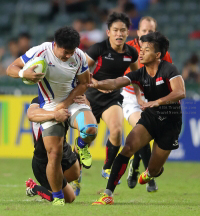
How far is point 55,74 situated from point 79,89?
435 millimetres

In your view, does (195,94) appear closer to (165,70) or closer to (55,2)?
(165,70)

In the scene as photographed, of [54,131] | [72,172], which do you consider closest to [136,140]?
[72,172]

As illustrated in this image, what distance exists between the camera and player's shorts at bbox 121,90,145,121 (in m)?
8.21

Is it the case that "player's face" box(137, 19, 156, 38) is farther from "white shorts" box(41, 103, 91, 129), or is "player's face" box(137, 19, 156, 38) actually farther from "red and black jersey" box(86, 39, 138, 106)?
"white shorts" box(41, 103, 91, 129)

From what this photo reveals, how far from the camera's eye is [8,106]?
12.5 m

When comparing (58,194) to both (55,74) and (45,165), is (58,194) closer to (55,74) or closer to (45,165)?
(45,165)

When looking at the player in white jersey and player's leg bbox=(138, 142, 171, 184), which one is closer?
the player in white jersey

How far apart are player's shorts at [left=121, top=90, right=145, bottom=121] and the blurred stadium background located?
354cm

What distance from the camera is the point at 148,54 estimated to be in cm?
659

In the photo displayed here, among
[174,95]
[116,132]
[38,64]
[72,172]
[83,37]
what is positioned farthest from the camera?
[83,37]

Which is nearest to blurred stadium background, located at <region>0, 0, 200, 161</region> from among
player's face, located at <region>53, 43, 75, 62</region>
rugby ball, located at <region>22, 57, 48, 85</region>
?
player's face, located at <region>53, 43, 75, 62</region>

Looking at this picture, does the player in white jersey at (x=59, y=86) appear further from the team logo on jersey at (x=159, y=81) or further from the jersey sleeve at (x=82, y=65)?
the team logo on jersey at (x=159, y=81)

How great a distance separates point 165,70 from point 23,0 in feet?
42.5

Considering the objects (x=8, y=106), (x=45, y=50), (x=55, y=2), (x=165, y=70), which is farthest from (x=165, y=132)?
(x=55, y=2)
